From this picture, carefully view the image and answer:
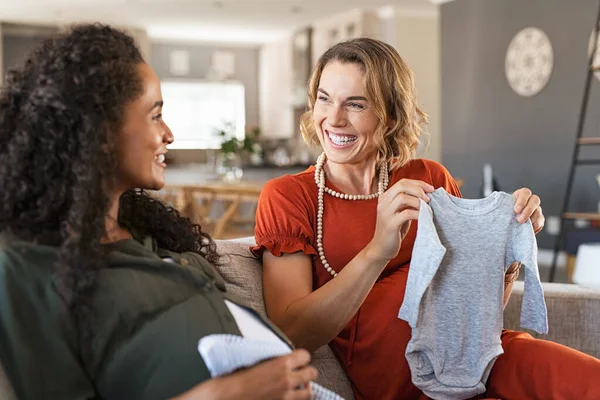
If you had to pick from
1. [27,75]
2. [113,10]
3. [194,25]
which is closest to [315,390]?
[27,75]

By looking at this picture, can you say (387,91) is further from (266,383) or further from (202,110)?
(202,110)

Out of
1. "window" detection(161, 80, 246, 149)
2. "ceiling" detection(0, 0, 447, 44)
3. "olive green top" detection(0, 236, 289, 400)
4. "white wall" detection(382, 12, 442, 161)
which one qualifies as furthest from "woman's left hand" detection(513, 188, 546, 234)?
"window" detection(161, 80, 246, 149)

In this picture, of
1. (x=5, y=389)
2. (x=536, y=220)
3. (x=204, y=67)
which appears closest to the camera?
(x=5, y=389)

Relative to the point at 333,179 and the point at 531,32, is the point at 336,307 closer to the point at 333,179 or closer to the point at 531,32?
the point at 333,179

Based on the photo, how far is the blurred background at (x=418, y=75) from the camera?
6379mm

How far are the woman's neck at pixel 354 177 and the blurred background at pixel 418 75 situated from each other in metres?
2.22

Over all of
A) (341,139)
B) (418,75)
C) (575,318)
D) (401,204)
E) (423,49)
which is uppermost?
(423,49)

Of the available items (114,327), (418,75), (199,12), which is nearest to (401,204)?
(114,327)

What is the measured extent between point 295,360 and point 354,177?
759 mm

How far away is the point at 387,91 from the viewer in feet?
5.44

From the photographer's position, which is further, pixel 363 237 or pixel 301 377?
pixel 363 237

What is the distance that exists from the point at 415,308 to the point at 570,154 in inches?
221

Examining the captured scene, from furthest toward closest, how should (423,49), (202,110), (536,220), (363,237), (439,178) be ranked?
(202,110)
(423,49)
(439,178)
(363,237)
(536,220)

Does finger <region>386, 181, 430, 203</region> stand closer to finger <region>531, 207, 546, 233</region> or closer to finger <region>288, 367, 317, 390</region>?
finger <region>531, 207, 546, 233</region>
